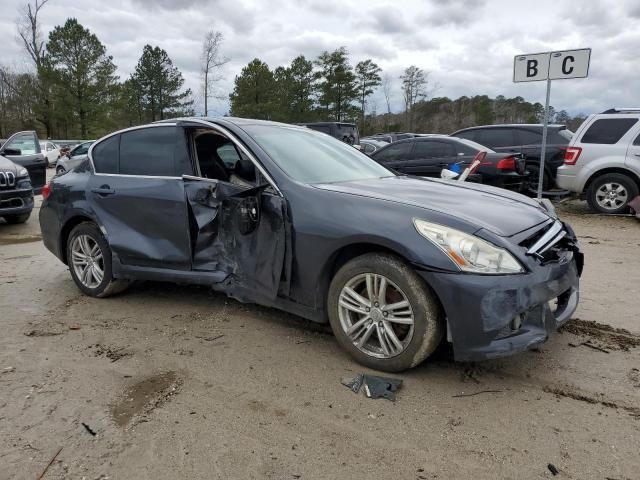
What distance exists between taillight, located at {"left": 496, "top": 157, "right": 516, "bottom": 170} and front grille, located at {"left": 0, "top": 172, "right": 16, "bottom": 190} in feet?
28.5

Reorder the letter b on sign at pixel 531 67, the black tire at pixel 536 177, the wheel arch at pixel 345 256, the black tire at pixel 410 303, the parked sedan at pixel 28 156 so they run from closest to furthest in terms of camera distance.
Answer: the black tire at pixel 410 303, the wheel arch at pixel 345 256, the letter b on sign at pixel 531 67, the parked sedan at pixel 28 156, the black tire at pixel 536 177

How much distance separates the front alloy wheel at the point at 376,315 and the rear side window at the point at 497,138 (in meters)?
9.87

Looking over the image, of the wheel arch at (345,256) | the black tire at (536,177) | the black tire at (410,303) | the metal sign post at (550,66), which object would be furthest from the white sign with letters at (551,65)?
the black tire at (410,303)

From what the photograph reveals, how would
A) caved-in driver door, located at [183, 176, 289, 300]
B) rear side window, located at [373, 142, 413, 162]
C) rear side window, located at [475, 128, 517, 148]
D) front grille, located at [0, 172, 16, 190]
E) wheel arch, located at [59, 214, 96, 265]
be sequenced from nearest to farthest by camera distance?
caved-in driver door, located at [183, 176, 289, 300], wheel arch, located at [59, 214, 96, 265], front grille, located at [0, 172, 16, 190], rear side window, located at [373, 142, 413, 162], rear side window, located at [475, 128, 517, 148]

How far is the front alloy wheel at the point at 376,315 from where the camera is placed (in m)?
3.13

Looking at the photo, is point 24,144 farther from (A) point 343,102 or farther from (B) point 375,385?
(A) point 343,102

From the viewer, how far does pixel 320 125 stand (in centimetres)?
1930

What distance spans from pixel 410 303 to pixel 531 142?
10111mm

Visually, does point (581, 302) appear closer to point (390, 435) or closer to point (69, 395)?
point (390, 435)

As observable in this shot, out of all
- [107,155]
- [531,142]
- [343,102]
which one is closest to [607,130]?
[531,142]

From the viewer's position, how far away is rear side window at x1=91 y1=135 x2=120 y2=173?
15.8ft

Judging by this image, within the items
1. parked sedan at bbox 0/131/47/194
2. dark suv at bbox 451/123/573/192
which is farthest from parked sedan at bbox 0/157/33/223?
dark suv at bbox 451/123/573/192

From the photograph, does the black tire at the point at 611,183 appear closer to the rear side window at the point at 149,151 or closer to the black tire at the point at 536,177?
the black tire at the point at 536,177

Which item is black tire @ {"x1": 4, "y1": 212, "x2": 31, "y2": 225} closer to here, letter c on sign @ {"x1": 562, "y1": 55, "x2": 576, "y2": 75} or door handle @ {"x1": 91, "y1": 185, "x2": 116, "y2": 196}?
door handle @ {"x1": 91, "y1": 185, "x2": 116, "y2": 196}
